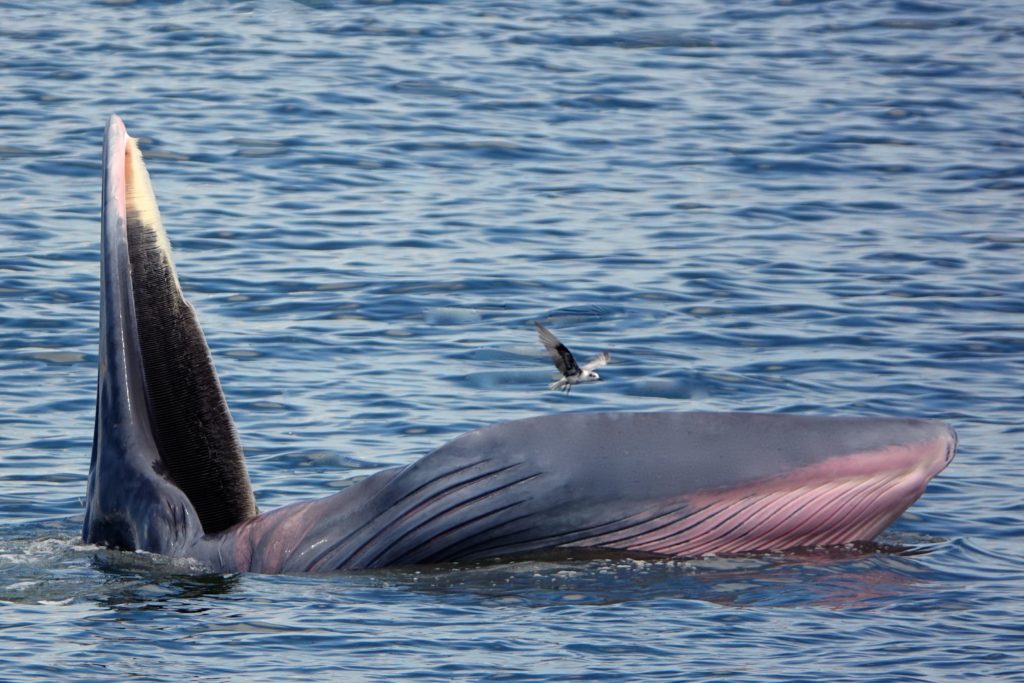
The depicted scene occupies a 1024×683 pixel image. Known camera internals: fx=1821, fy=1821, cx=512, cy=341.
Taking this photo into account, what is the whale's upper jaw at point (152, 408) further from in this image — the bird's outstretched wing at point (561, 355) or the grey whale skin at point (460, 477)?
the bird's outstretched wing at point (561, 355)

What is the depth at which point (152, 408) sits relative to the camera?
30.1 ft

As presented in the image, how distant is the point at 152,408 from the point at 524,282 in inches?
360

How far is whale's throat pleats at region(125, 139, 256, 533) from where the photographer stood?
916cm

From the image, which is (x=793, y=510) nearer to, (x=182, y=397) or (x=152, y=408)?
(x=182, y=397)

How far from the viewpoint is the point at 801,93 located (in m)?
27.9

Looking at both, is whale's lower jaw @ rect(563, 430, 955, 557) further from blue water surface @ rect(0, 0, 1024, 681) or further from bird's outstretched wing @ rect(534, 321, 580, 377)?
bird's outstretched wing @ rect(534, 321, 580, 377)

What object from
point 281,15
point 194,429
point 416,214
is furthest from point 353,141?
point 194,429

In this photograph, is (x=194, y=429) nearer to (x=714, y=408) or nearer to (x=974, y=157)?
(x=714, y=408)

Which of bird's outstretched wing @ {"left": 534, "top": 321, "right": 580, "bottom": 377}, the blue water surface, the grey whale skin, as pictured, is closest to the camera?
the grey whale skin

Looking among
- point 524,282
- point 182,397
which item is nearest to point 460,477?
point 182,397

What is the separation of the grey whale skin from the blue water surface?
0.27 metres

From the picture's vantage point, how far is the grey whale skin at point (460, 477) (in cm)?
845

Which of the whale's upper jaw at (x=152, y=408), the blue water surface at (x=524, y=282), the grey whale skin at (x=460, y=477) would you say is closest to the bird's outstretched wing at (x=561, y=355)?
the blue water surface at (x=524, y=282)

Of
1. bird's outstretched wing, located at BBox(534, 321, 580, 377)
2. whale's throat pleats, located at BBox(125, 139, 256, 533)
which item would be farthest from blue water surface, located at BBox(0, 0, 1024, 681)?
bird's outstretched wing, located at BBox(534, 321, 580, 377)
